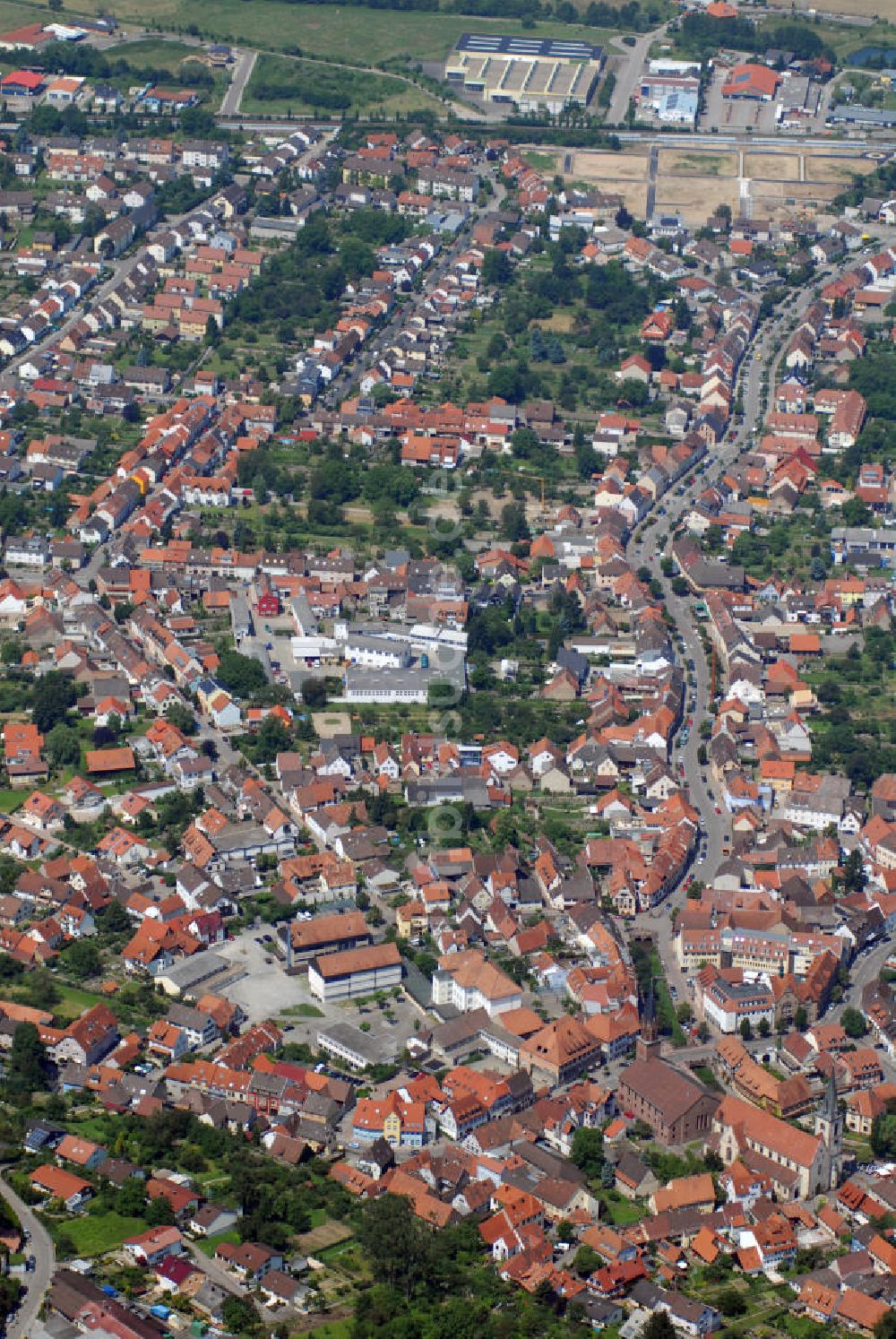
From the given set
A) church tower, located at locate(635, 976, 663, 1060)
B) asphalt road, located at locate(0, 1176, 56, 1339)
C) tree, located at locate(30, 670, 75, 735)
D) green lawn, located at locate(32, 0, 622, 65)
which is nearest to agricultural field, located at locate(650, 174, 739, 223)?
green lawn, located at locate(32, 0, 622, 65)

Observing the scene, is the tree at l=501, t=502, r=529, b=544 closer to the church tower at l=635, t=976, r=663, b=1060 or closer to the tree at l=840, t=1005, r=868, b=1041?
the church tower at l=635, t=976, r=663, b=1060

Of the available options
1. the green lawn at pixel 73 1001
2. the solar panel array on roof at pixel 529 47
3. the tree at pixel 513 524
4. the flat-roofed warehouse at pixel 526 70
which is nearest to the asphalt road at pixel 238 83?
the flat-roofed warehouse at pixel 526 70

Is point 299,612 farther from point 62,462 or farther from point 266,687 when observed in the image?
point 62,462

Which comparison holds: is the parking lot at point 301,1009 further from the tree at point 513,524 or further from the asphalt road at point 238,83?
the asphalt road at point 238,83

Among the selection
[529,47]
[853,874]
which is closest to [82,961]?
[853,874]

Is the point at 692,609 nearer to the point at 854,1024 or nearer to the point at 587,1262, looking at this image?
the point at 854,1024

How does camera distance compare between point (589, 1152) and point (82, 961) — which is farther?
point (82, 961)

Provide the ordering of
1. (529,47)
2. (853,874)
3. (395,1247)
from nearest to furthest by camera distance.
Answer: (395,1247)
(853,874)
(529,47)
